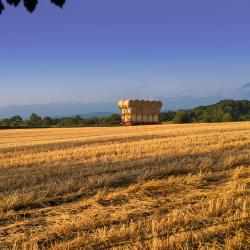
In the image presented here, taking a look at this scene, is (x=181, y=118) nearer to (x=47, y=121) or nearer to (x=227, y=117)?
(x=227, y=117)

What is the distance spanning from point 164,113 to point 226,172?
53.9 meters

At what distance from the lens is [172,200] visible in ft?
21.2

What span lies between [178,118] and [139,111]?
6.69m

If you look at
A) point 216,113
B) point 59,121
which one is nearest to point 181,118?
point 216,113

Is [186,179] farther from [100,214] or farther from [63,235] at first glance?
[63,235]

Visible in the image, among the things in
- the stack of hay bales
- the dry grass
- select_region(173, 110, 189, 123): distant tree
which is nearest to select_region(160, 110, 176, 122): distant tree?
select_region(173, 110, 189, 123): distant tree

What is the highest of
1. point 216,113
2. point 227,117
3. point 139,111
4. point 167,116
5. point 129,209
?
point 139,111

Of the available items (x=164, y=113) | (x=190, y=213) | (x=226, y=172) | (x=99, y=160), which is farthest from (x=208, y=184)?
(x=164, y=113)

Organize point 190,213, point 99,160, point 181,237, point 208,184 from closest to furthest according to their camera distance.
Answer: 1. point 181,237
2. point 190,213
3. point 208,184
4. point 99,160

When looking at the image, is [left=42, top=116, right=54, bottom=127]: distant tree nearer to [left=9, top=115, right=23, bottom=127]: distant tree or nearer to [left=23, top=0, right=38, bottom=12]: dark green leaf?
[left=9, top=115, right=23, bottom=127]: distant tree

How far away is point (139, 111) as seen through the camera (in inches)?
2030

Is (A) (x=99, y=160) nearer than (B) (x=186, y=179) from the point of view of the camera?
No

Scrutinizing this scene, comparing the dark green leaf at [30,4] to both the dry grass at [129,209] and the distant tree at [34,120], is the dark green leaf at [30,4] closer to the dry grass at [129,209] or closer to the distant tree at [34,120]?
the dry grass at [129,209]

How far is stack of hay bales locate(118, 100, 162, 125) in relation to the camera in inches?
1993
